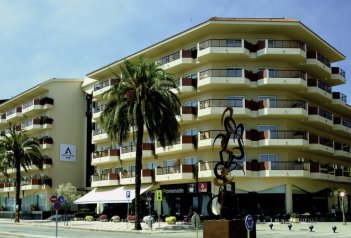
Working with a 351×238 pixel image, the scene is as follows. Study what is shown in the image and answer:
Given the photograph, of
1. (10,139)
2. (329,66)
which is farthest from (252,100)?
(10,139)

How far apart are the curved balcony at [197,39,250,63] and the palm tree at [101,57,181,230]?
8.56 meters

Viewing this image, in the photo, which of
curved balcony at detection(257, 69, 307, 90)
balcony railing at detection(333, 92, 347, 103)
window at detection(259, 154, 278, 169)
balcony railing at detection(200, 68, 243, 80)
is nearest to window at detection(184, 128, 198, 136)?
balcony railing at detection(200, 68, 243, 80)

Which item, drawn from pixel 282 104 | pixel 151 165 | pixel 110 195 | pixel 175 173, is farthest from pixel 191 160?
pixel 110 195

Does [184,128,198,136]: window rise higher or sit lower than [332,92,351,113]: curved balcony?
lower

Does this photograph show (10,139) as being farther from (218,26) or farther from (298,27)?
(298,27)

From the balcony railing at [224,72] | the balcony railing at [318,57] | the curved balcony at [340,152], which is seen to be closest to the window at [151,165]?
the balcony railing at [224,72]

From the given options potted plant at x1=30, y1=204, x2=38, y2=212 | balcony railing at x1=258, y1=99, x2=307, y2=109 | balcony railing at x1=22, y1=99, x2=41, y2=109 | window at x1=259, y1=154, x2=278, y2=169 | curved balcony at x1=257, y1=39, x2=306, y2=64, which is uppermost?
curved balcony at x1=257, y1=39, x2=306, y2=64

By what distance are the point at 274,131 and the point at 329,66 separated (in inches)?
600

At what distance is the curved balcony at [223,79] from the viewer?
5419cm

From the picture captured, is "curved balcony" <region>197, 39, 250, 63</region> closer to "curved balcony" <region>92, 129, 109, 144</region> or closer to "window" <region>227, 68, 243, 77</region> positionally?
"window" <region>227, 68, 243, 77</region>

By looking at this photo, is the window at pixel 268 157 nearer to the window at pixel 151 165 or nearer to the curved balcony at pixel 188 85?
the curved balcony at pixel 188 85

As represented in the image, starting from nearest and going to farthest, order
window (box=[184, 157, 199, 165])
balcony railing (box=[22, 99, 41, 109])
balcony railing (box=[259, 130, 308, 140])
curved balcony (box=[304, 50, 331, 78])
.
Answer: balcony railing (box=[259, 130, 308, 140]) < window (box=[184, 157, 199, 165]) < curved balcony (box=[304, 50, 331, 78]) < balcony railing (box=[22, 99, 41, 109])

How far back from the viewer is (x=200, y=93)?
2265 inches

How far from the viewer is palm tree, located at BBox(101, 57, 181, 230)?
46.5m
